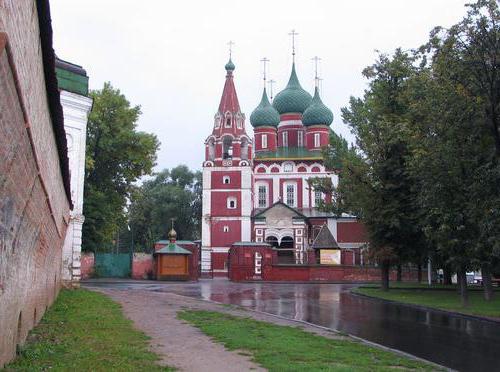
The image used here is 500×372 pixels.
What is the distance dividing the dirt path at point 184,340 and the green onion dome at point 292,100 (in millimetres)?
55621

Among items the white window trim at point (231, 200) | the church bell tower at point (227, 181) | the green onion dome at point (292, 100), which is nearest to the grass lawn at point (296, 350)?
the church bell tower at point (227, 181)

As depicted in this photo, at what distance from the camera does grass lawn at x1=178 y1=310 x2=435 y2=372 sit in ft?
28.4

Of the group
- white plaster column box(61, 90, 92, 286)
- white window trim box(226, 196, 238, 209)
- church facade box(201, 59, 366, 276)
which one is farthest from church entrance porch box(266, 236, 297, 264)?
white plaster column box(61, 90, 92, 286)

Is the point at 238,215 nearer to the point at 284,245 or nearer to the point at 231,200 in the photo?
the point at 231,200

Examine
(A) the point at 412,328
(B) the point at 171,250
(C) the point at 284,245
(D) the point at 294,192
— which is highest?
(D) the point at 294,192

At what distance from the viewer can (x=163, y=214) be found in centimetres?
7831

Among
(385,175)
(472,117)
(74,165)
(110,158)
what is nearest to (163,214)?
(110,158)

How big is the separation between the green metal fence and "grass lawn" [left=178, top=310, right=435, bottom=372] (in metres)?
30.4

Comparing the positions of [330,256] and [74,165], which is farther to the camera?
[330,256]

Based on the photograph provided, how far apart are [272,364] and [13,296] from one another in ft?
11.8

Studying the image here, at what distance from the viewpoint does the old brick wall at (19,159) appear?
4.96 m

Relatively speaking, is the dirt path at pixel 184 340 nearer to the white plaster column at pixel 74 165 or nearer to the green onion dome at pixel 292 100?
the white plaster column at pixel 74 165

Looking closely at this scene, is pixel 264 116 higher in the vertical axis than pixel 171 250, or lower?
higher

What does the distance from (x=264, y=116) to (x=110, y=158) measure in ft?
114
